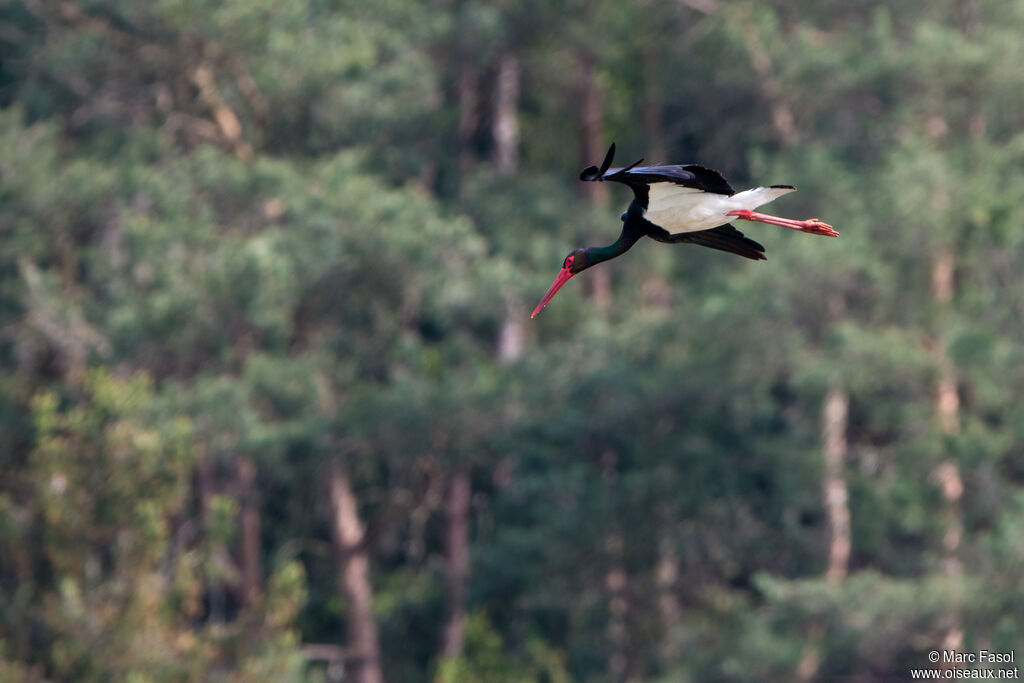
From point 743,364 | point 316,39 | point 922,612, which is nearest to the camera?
point 922,612

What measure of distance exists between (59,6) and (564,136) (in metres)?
5.39

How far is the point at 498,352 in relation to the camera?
17.3m

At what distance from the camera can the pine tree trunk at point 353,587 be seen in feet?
55.1

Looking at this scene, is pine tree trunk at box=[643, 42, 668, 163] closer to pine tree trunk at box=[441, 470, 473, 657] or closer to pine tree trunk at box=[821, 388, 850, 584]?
pine tree trunk at box=[821, 388, 850, 584]

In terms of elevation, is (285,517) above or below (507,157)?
below

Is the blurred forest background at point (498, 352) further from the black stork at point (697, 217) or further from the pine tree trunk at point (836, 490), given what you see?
the black stork at point (697, 217)

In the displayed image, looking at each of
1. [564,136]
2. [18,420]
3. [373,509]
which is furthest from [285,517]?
[564,136]

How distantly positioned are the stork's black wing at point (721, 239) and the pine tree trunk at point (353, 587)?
9.96m

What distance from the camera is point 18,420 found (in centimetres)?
1500

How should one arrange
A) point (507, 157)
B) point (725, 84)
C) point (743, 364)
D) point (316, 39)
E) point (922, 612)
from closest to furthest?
point (922, 612), point (743, 364), point (316, 39), point (725, 84), point (507, 157)

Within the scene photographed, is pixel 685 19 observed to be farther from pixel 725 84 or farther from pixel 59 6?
pixel 59 6

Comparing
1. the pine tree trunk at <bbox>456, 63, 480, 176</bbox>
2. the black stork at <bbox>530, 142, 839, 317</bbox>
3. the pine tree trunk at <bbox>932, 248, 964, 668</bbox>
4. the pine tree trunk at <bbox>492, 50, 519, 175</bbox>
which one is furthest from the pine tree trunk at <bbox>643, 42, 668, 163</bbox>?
the black stork at <bbox>530, 142, 839, 317</bbox>

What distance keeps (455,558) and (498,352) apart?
2.11m

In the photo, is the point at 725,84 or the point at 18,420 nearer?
the point at 18,420
